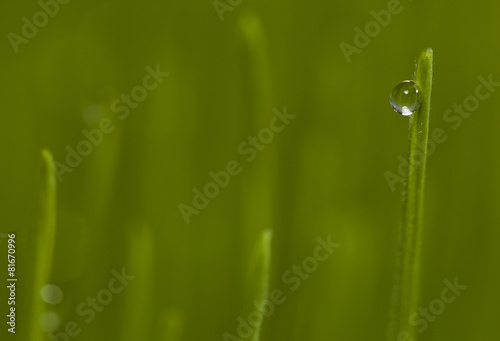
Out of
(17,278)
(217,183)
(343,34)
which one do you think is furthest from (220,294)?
(343,34)

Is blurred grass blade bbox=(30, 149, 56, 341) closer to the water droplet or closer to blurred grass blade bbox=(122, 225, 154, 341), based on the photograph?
blurred grass blade bbox=(122, 225, 154, 341)

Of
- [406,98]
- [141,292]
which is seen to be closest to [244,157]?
[141,292]

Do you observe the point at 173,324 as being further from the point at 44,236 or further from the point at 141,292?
the point at 44,236

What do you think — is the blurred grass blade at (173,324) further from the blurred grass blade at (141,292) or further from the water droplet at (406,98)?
the water droplet at (406,98)

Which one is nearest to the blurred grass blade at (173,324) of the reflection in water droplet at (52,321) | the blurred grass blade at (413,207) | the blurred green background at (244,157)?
the blurred green background at (244,157)

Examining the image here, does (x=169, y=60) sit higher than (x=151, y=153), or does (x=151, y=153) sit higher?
(x=169, y=60)

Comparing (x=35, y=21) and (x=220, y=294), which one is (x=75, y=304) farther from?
(x=35, y=21)

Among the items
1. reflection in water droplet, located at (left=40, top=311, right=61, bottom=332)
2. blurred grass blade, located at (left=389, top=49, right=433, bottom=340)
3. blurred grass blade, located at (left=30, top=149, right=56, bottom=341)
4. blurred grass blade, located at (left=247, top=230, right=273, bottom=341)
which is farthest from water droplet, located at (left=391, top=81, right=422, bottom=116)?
reflection in water droplet, located at (left=40, top=311, right=61, bottom=332)
